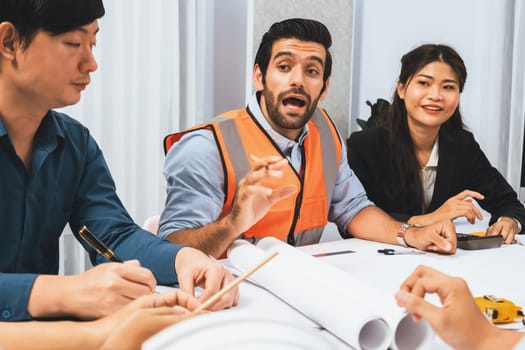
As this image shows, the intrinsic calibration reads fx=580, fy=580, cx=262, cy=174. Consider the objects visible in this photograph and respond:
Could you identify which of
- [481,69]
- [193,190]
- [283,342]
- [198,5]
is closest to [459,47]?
[481,69]

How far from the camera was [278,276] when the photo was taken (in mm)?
1148

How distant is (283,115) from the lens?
1807 mm

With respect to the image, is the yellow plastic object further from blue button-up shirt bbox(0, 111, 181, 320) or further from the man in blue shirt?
blue button-up shirt bbox(0, 111, 181, 320)

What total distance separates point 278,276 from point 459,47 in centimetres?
274

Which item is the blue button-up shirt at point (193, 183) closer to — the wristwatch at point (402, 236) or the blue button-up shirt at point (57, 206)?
the blue button-up shirt at point (57, 206)

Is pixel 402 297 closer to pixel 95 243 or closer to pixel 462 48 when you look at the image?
pixel 95 243

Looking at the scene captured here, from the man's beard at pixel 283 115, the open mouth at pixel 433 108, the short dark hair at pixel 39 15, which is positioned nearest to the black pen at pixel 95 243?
the short dark hair at pixel 39 15

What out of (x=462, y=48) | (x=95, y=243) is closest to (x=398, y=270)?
(x=95, y=243)

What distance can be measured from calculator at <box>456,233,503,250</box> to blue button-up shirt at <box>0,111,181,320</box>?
88 centimetres

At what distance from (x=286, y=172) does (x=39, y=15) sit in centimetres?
91

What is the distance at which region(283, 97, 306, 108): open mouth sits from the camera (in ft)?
→ 5.91

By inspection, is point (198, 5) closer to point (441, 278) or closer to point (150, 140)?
point (150, 140)

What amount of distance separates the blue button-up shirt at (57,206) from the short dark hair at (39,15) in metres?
0.20

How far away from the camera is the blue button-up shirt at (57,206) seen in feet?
3.99
